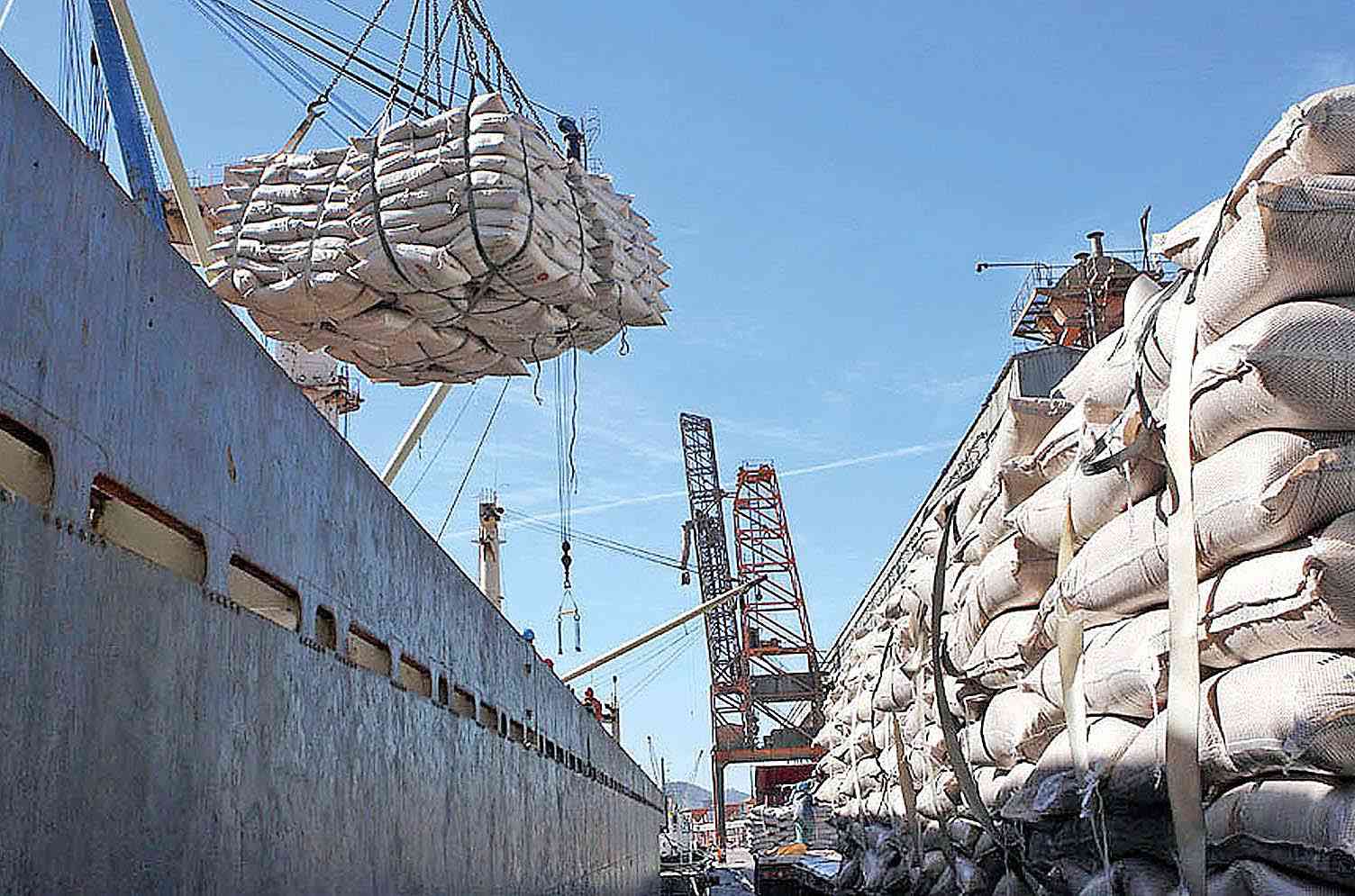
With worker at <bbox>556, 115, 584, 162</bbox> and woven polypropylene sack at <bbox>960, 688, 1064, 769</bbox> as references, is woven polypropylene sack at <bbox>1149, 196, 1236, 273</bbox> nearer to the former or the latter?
woven polypropylene sack at <bbox>960, 688, 1064, 769</bbox>

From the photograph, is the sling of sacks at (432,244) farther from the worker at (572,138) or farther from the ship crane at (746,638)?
the ship crane at (746,638)

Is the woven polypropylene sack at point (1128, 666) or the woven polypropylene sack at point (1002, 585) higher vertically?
the woven polypropylene sack at point (1002, 585)

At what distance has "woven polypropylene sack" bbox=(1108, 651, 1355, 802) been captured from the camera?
3.54 m

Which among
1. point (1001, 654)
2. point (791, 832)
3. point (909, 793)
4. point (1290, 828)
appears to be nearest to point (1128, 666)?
point (1290, 828)

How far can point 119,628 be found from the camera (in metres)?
2.80

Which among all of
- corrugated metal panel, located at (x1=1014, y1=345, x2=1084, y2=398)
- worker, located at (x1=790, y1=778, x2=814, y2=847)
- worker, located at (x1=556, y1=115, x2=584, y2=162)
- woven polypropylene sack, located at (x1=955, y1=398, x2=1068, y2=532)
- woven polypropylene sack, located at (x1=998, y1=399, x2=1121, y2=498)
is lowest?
worker, located at (x1=790, y1=778, x2=814, y2=847)

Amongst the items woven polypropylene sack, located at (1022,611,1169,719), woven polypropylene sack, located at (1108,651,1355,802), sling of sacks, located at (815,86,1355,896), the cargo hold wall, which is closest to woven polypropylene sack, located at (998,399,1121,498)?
sling of sacks, located at (815,86,1355,896)

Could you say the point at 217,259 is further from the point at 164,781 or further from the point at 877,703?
the point at 164,781

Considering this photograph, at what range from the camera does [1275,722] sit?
3.65 metres

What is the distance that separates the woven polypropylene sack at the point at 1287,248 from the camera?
3809mm

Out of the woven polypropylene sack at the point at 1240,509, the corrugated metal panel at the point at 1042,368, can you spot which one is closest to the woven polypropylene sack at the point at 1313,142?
the woven polypropylene sack at the point at 1240,509

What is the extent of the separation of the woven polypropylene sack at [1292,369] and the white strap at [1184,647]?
147 millimetres

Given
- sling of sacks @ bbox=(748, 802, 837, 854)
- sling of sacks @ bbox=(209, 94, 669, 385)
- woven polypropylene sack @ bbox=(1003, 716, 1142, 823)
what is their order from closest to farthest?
woven polypropylene sack @ bbox=(1003, 716, 1142, 823) → sling of sacks @ bbox=(209, 94, 669, 385) → sling of sacks @ bbox=(748, 802, 837, 854)

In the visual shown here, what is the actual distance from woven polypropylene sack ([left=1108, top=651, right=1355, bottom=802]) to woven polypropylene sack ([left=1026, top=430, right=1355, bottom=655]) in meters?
0.34
